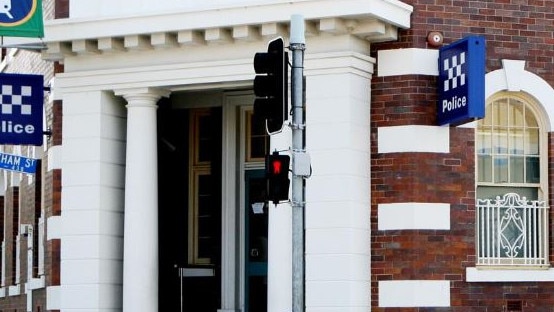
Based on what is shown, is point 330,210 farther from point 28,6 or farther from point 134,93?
point 28,6

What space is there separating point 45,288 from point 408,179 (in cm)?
601

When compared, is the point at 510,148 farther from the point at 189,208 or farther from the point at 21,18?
the point at 21,18

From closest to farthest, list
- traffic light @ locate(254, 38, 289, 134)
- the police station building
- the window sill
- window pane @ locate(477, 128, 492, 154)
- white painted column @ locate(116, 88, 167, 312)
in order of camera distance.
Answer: traffic light @ locate(254, 38, 289, 134) → the police station building → the window sill → window pane @ locate(477, 128, 492, 154) → white painted column @ locate(116, 88, 167, 312)

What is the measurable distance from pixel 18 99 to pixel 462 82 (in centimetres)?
650

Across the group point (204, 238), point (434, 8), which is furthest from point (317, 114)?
point (204, 238)

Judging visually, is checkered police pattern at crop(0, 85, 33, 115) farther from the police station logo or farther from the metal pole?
the metal pole

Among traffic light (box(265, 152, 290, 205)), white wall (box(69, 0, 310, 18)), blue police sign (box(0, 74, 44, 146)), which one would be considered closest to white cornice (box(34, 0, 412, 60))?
white wall (box(69, 0, 310, 18))

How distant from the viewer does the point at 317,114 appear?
18422mm

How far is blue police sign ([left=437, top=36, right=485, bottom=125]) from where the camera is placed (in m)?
17.7

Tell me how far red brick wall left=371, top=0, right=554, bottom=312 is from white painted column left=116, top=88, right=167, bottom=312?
2.93 metres

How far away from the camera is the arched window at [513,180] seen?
18906mm

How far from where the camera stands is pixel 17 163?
826 inches

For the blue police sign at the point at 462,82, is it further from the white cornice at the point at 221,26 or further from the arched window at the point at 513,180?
the arched window at the point at 513,180

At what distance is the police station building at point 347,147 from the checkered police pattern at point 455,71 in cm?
2
